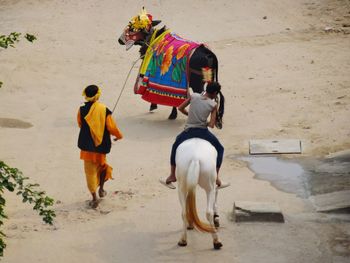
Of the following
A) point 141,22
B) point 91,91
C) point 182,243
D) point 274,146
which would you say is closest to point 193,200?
point 182,243

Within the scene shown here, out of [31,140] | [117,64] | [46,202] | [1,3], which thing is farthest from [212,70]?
[1,3]

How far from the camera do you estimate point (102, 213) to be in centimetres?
973

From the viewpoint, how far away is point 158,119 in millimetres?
13500

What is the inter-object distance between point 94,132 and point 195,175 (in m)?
1.82

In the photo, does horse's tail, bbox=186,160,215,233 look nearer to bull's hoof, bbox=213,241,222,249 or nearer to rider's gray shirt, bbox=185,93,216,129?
bull's hoof, bbox=213,241,222,249

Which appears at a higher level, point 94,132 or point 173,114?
point 94,132

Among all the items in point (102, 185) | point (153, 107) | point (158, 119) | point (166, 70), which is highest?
point (166, 70)

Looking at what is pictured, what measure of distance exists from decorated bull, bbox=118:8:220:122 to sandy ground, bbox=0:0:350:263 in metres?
0.58

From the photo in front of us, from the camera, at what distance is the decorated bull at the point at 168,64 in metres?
12.6

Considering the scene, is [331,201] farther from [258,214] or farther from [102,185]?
[102,185]

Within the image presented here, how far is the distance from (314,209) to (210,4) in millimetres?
10985

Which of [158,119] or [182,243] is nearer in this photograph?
[182,243]

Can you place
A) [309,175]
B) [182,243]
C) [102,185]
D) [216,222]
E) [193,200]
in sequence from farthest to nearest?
[309,175] → [102,185] → [216,222] → [182,243] → [193,200]

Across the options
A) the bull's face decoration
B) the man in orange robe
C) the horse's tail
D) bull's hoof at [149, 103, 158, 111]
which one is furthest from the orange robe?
bull's hoof at [149, 103, 158, 111]
